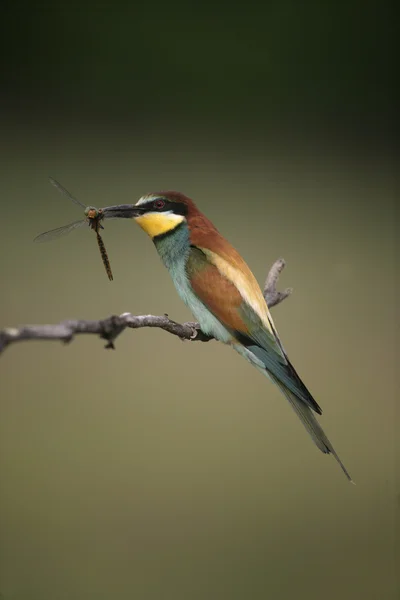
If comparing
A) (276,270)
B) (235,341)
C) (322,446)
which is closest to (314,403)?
(322,446)

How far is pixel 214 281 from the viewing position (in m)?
1.38

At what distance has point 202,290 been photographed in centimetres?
141

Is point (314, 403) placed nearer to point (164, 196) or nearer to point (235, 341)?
point (235, 341)

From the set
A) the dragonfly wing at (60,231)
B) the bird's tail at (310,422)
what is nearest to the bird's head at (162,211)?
the dragonfly wing at (60,231)

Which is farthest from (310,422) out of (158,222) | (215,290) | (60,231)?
(60,231)

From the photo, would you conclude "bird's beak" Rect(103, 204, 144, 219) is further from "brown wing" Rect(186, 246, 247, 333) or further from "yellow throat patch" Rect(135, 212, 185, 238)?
"brown wing" Rect(186, 246, 247, 333)

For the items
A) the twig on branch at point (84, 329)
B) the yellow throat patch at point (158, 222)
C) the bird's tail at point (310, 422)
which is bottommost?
the bird's tail at point (310, 422)

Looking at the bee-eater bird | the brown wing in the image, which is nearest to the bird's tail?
the bee-eater bird

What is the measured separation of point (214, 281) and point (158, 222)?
172 mm

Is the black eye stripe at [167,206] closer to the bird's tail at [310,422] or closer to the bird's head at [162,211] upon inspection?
the bird's head at [162,211]

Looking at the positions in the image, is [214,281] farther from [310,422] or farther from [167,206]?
[310,422]

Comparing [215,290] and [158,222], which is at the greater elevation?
[158,222]

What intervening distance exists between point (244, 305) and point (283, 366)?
154 millimetres

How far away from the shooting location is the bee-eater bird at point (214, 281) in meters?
1.34
